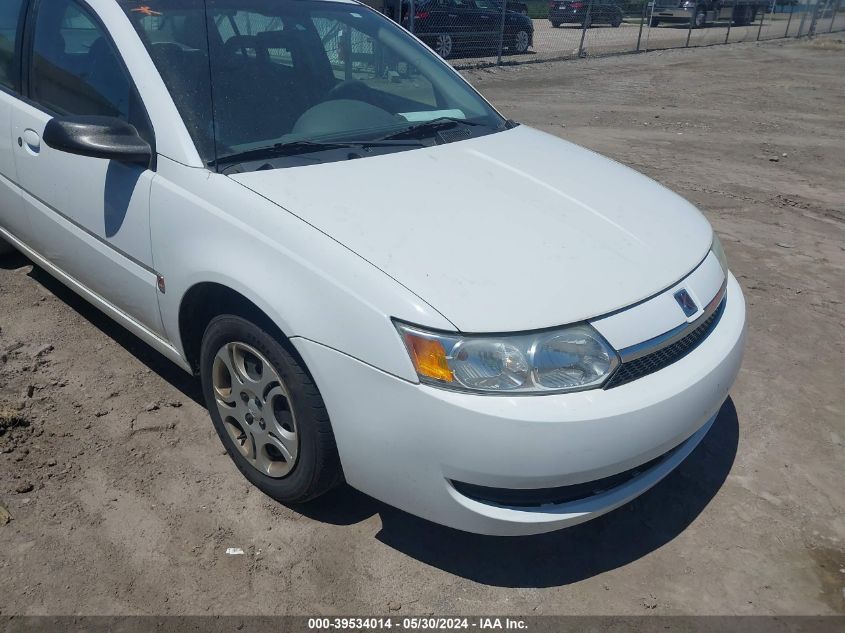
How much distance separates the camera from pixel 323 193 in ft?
7.66

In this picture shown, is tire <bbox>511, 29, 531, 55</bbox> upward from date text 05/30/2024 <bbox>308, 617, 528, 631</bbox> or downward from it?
upward

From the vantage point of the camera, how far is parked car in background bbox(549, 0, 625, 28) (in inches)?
698

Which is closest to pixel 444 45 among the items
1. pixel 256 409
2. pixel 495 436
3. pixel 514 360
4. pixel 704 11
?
pixel 256 409

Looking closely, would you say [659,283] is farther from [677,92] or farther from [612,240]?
[677,92]

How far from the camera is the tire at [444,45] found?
13.7m

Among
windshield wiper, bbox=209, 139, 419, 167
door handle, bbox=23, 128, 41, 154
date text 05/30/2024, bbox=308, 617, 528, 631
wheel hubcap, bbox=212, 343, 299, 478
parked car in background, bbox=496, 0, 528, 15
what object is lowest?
date text 05/30/2024, bbox=308, 617, 528, 631

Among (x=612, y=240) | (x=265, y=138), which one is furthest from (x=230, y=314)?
(x=612, y=240)

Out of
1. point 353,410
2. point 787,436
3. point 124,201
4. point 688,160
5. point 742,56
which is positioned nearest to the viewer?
point 353,410

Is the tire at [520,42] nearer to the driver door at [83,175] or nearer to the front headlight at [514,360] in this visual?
the driver door at [83,175]

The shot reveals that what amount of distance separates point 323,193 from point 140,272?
859 mm

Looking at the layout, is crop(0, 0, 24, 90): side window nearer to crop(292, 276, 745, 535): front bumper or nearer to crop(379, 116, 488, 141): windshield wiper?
crop(379, 116, 488, 141): windshield wiper

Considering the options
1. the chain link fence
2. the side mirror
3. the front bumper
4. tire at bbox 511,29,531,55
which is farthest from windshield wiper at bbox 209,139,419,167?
tire at bbox 511,29,531,55

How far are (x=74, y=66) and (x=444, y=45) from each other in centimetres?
1193

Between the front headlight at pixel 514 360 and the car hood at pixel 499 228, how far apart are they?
5 centimetres
